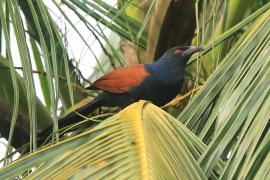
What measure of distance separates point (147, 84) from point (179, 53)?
0.24 meters

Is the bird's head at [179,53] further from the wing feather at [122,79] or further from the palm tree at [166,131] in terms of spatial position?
the palm tree at [166,131]

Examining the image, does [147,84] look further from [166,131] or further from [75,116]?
[166,131]

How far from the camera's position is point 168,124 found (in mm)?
1522

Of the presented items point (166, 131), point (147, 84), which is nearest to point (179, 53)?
point (147, 84)

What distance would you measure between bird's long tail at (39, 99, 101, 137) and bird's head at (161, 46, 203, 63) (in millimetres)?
422

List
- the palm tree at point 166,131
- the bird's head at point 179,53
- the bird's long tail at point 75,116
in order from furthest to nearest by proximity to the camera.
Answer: the bird's head at point 179,53, the bird's long tail at point 75,116, the palm tree at point 166,131

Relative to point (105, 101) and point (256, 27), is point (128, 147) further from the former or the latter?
point (105, 101)

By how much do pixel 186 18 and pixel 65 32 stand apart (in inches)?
21.9

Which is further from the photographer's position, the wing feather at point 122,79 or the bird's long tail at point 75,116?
the wing feather at point 122,79

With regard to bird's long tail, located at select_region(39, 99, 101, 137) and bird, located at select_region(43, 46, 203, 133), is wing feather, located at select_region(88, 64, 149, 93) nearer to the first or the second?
bird, located at select_region(43, 46, 203, 133)

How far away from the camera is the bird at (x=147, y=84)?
3242mm

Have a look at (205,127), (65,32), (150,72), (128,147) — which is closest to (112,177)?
(128,147)

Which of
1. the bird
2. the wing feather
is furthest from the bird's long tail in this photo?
the wing feather

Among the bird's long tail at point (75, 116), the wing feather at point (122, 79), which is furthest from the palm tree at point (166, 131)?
the wing feather at point (122, 79)
